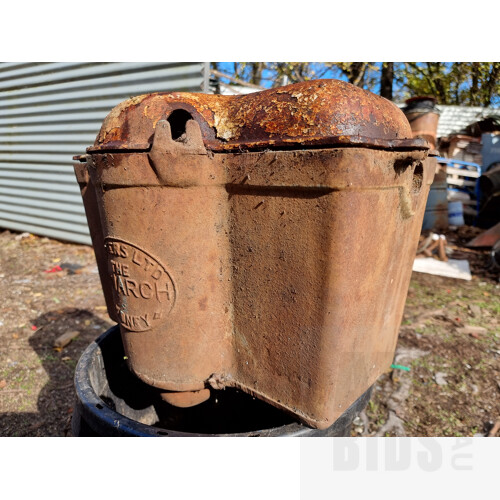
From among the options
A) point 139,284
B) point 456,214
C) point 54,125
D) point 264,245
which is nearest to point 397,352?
point 264,245

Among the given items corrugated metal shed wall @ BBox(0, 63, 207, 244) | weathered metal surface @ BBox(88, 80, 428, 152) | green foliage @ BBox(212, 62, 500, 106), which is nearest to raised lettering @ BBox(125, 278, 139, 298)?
weathered metal surface @ BBox(88, 80, 428, 152)

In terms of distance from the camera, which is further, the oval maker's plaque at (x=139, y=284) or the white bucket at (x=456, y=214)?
the white bucket at (x=456, y=214)

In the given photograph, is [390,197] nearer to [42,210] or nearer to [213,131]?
[213,131]

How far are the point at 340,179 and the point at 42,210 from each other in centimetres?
567

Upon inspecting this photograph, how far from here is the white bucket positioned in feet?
26.3

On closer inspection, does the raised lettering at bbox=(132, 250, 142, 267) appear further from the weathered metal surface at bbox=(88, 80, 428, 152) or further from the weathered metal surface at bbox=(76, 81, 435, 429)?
the weathered metal surface at bbox=(88, 80, 428, 152)

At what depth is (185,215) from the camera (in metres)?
1.18

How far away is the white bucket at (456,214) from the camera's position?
8016mm

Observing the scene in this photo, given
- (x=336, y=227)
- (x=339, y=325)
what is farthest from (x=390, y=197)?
(x=339, y=325)

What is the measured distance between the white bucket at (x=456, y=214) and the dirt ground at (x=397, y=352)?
11.3ft

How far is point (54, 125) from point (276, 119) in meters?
4.95

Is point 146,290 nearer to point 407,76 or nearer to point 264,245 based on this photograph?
point 264,245

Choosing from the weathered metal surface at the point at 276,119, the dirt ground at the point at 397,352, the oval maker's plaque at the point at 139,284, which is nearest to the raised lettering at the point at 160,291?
the oval maker's plaque at the point at 139,284

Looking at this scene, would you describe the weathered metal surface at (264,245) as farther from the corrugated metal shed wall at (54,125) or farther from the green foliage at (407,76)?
the green foliage at (407,76)
